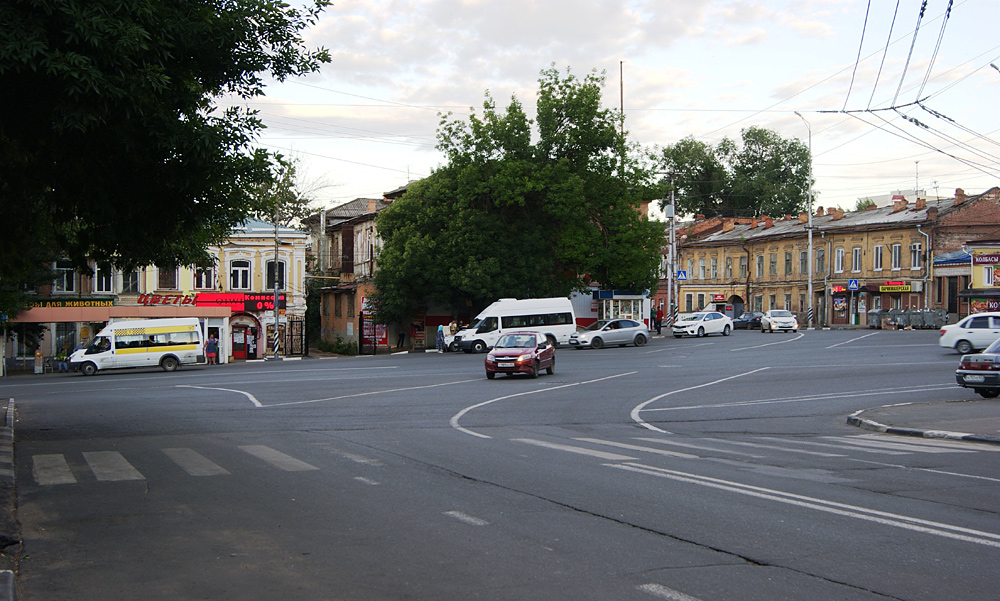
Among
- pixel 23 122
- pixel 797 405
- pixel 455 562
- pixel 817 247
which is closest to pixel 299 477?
pixel 455 562

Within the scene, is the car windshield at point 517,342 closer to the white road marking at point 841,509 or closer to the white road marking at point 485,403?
the white road marking at point 485,403

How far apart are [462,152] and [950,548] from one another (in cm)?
4406

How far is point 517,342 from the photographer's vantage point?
29.3 m

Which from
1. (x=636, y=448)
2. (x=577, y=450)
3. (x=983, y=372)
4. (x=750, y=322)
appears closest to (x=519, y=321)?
(x=983, y=372)

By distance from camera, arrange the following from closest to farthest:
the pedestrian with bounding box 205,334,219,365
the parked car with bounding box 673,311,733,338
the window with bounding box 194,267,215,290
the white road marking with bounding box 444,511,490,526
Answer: the white road marking with bounding box 444,511,490,526
the pedestrian with bounding box 205,334,219,365
the parked car with bounding box 673,311,733,338
the window with bounding box 194,267,215,290

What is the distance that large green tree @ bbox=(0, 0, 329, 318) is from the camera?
28.2 feet

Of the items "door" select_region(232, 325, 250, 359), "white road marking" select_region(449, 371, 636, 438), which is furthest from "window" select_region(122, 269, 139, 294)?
"white road marking" select_region(449, 371, 636, 438)

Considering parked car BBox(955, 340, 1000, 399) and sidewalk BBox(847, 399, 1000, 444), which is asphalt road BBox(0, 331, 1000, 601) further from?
parked car BBox(955, 340, 1000, 399)

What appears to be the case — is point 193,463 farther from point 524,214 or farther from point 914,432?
point 524,214

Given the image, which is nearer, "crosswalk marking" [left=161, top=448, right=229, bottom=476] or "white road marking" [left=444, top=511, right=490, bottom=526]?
"white road marking" [left=444, top=511, right=490, bottom=526]

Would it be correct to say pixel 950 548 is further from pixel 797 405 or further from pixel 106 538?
pixel 797 405

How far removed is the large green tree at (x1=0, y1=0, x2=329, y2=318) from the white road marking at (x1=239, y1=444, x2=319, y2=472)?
133 inches

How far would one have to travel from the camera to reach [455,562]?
21.1 ft

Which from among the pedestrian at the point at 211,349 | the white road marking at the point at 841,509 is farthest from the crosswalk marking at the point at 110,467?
the pedestrian at the point at 211,349
